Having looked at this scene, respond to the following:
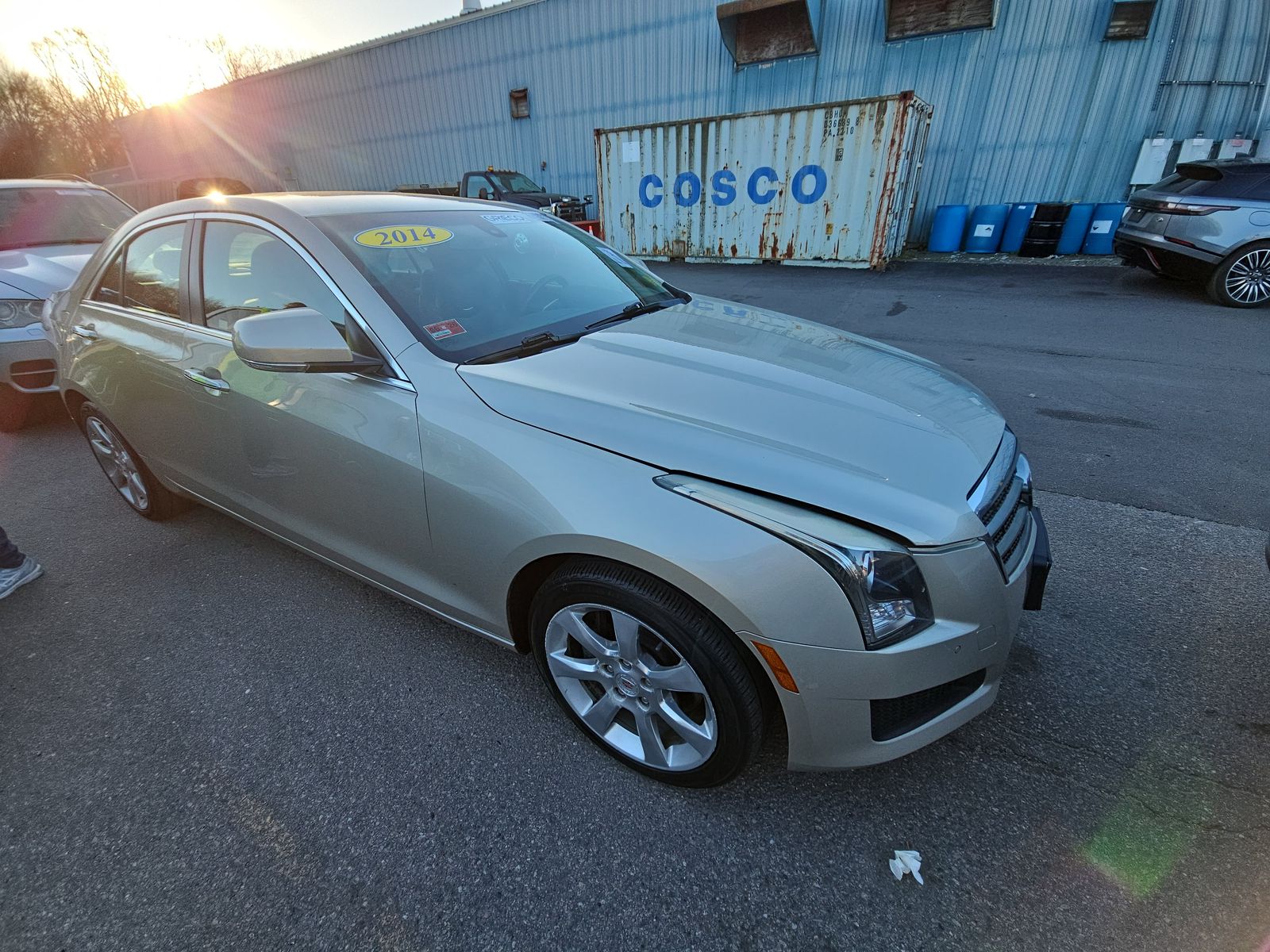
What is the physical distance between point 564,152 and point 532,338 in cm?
1740

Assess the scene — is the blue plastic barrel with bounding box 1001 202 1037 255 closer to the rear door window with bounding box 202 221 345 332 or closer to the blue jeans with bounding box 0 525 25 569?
the rear door window with bounding box 202 221 345 332

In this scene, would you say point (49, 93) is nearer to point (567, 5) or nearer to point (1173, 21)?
point (567, 5)

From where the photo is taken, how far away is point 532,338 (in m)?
2.12

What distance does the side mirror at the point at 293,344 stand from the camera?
1.83 metres

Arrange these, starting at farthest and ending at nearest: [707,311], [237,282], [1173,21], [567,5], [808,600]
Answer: [567,5]
[1173,21]
[707,311]
[237,282]
[808,600]

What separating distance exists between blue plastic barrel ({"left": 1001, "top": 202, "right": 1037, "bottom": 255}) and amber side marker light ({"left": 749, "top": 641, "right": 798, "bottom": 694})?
1279cm

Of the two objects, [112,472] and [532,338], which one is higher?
[532,338]

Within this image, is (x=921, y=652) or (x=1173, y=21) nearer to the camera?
(x=921, y=652)

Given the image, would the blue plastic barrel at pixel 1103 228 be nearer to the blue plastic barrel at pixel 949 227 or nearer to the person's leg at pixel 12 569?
the blue plastic barrel at pixel 949 227

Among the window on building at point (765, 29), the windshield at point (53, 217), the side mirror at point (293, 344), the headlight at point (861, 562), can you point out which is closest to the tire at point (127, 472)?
the side mirror at point (293, 344)

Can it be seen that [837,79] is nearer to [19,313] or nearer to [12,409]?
[19,313]

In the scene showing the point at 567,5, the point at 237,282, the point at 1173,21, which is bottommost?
the point at 237,282

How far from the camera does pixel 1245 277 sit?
699cm

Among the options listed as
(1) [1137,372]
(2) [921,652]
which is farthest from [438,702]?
(1) [1137,372]
